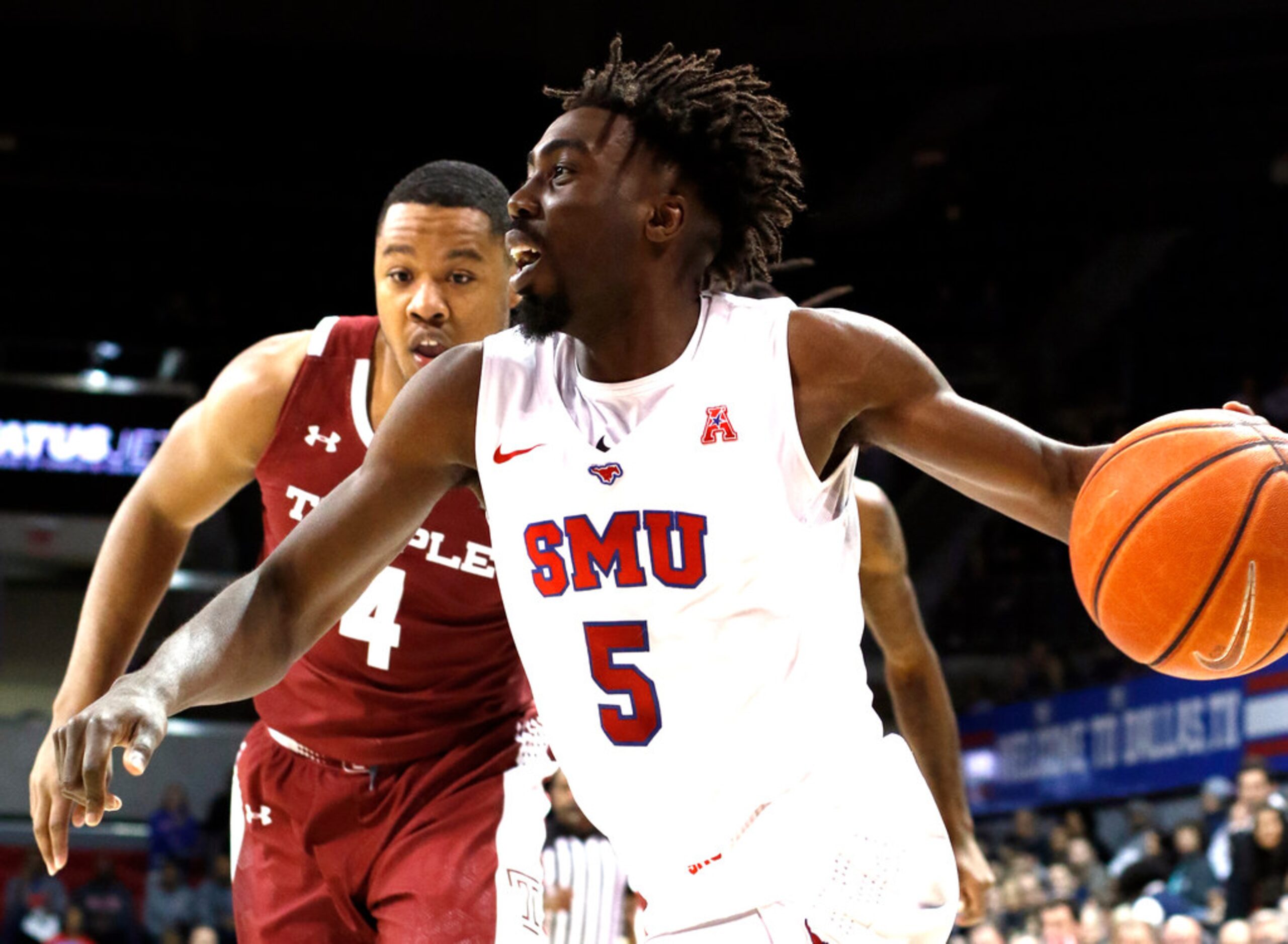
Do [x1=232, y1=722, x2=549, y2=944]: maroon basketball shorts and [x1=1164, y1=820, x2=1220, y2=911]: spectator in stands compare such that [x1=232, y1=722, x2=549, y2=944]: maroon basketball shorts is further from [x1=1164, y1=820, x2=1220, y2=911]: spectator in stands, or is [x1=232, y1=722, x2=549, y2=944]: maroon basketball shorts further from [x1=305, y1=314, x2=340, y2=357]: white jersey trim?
[x1=1164, y1=820, x2=1220, y2=911]: spectator in stands

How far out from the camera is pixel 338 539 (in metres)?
2.79

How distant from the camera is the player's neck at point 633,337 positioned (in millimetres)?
2846

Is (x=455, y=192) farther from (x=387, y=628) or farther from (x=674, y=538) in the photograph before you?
→ (x=674, y=538)

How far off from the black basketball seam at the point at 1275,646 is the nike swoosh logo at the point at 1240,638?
0.04 meters

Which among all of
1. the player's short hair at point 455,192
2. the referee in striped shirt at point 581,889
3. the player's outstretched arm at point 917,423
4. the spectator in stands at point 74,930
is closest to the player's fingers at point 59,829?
the player's outstretched arm at point 917,423

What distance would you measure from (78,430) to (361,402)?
44.3 ft

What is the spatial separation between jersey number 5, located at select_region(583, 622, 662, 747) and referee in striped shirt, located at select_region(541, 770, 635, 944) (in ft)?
6.95

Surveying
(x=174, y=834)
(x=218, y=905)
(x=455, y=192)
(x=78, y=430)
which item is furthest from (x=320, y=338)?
(x=78, y=430)

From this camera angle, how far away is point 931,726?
3.96 meters

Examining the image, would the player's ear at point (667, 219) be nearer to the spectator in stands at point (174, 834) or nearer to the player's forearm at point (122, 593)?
the player's forearm at point (122, 593)

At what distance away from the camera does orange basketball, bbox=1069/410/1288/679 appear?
2.40 meters

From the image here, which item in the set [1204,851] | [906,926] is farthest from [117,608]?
[1204,851]

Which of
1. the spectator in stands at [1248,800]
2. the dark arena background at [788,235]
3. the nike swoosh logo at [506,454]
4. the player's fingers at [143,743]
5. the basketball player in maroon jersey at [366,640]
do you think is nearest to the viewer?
the player's fingers at [143,743]

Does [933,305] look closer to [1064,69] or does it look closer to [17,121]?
[1064,69]
